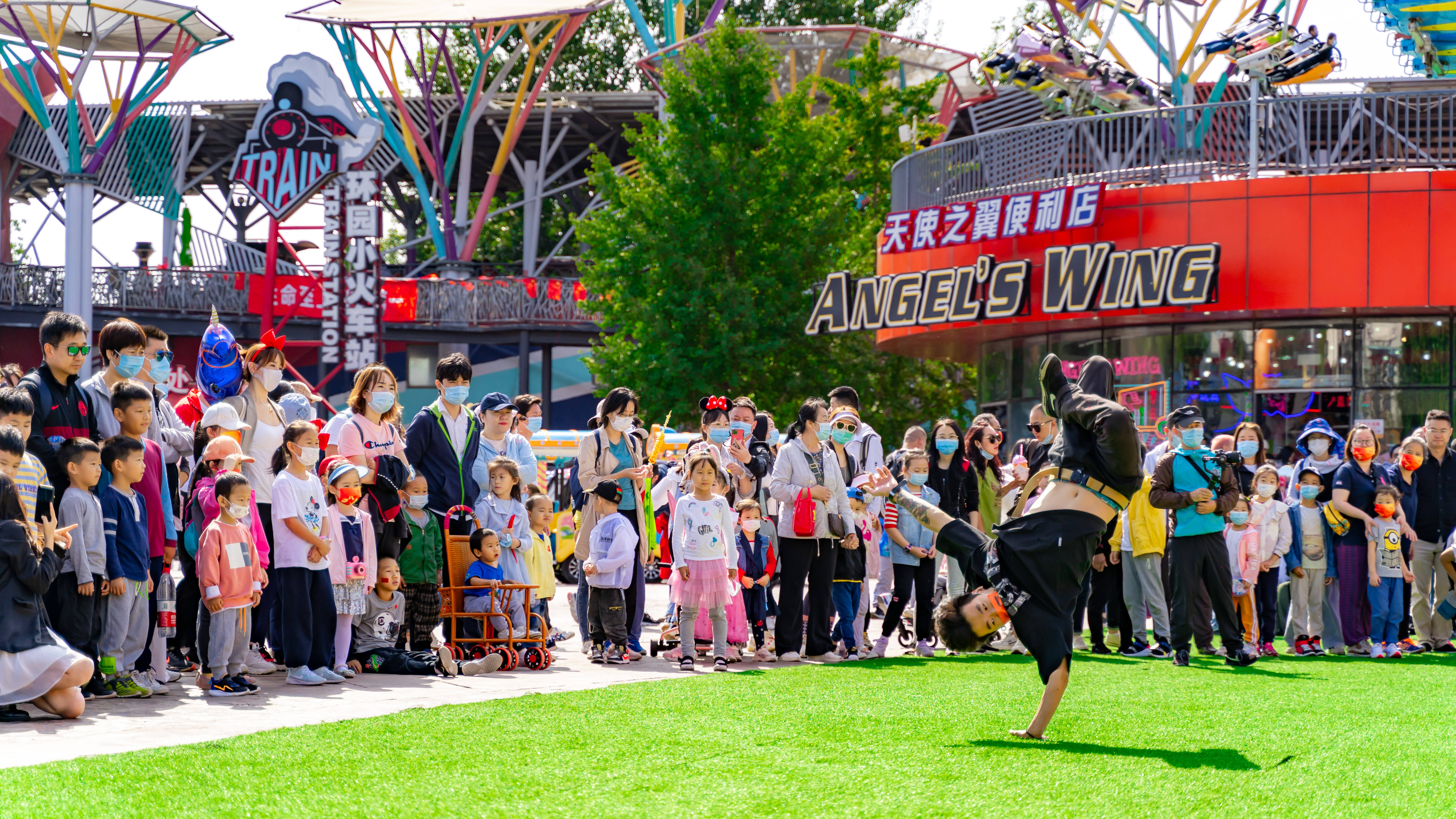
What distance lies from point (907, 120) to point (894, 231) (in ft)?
25.3

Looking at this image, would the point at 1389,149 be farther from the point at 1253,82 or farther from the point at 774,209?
the point at 774,209

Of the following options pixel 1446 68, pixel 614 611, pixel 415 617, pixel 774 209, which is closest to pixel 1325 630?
pixel 614 611

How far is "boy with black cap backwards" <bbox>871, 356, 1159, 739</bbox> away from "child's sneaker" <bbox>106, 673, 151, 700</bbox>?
4.43 meters

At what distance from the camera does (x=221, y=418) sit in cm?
919

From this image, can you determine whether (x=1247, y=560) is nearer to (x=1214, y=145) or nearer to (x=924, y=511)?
(x=924, y=511)

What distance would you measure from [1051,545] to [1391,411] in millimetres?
14496

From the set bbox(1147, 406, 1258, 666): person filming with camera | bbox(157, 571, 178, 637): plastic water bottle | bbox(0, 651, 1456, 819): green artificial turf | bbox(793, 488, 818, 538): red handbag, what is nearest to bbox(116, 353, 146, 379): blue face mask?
bbox(157, 571, 178, 637): plastic water bottle

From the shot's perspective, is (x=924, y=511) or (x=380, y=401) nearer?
(x=924, y=511)

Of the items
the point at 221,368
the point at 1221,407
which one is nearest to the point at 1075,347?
the point at 1221,407

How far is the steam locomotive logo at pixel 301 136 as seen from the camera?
3666 centimetres

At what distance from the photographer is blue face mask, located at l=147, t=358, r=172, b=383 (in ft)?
30.1

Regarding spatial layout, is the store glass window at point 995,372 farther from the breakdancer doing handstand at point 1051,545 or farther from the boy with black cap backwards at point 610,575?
the breakdancer doing handstand at point 1051,545

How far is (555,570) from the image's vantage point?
20.2 metres

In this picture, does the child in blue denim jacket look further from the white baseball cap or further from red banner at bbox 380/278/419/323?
red banner at bbox 380/278/419/323
